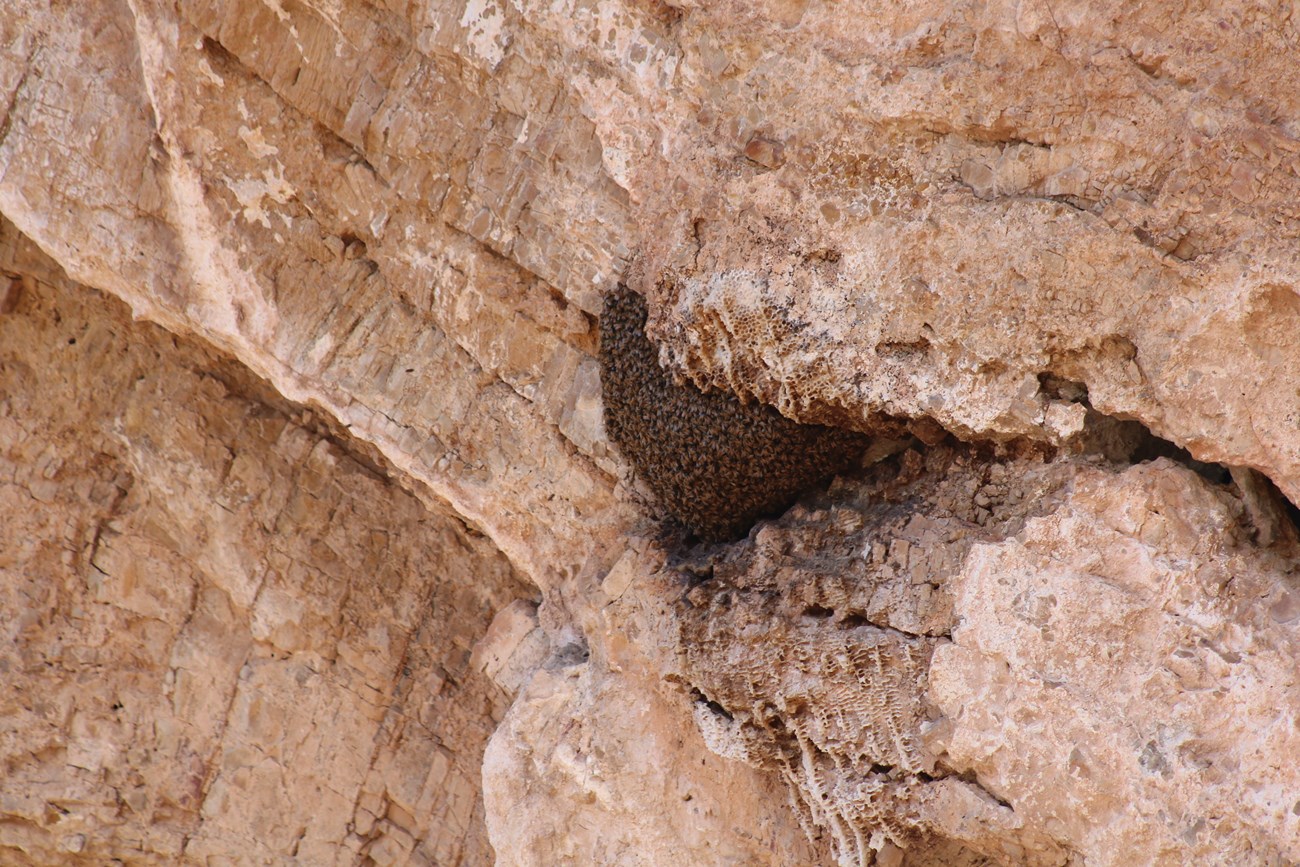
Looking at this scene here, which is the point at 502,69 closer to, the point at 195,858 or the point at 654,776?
the point at 654,776

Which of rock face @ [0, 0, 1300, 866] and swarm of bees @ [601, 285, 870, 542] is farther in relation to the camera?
swarm of bees @ [601, 285, 870, 542]

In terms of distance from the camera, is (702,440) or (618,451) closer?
(702,440)

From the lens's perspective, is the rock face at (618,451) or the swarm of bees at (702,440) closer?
the rock face at (618,451)

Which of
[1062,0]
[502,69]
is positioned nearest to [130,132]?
[502,69]
